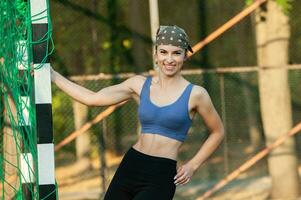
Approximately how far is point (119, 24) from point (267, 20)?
7.68 ft

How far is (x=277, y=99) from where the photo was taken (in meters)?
10.8

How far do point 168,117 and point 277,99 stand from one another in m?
6.08

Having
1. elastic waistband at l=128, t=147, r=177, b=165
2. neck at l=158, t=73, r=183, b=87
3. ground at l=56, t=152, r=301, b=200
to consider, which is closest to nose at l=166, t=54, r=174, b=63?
neck at l=158, t=73, r=183, b=87

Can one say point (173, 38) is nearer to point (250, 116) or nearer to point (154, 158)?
point (154, 158)

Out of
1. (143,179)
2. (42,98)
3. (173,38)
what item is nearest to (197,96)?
(173,38)

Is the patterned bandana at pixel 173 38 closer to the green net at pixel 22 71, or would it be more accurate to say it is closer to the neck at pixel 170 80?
the neck at pixel 170 80

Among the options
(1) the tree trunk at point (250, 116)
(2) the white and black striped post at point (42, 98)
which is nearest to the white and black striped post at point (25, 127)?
(2) the white and black striped post at point (42, 98)

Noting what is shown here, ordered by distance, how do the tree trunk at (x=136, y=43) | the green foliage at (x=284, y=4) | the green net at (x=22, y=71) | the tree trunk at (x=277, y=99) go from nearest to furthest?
the green net at (x=22, y=71), the green foliage at (x=284, y=4), the tree trunk at (x=277, y=99), the tree trunk at (x=136, y=43)

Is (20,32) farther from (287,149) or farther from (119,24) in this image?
(119,24)

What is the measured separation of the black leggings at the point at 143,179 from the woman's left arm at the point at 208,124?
0.20 feet

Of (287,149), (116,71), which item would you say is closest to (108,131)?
(116,71)

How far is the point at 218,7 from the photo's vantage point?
40.8 ft

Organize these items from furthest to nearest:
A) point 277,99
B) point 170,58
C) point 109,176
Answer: point 109,176
point 277,99
point 170,58

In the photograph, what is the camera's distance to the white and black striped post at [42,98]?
5.06m
